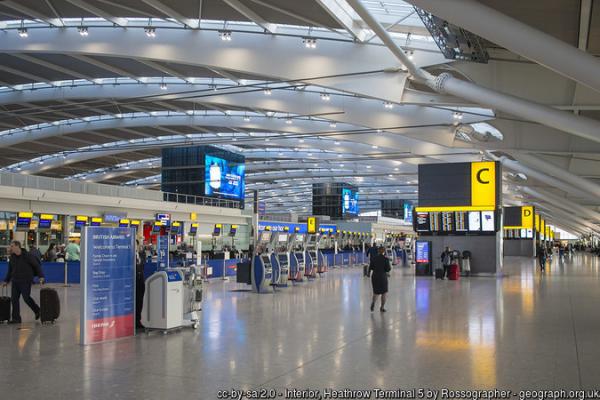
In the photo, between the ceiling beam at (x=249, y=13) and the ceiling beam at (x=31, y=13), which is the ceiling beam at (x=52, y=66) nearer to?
the ceiling beam at (x=31, y=13)

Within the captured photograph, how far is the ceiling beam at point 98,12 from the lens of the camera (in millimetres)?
17812

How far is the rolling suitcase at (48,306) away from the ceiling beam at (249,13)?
9.09 metres

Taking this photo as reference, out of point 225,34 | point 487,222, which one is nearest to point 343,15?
point 225,34

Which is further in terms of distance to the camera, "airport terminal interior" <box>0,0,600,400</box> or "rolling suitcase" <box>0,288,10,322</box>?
"rolling suitcase" <box>0,288,10,322</box>

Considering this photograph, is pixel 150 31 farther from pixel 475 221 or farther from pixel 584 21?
pixel 475 221

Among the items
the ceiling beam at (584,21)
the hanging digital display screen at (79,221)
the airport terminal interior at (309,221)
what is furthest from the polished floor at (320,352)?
the hanging digital display screen at (79,221)

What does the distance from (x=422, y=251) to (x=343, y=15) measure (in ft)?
44.1

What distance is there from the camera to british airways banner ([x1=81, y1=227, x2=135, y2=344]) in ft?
30.7

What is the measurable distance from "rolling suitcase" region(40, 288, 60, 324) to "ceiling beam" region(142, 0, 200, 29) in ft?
29.0

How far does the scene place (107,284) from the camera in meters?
9.77

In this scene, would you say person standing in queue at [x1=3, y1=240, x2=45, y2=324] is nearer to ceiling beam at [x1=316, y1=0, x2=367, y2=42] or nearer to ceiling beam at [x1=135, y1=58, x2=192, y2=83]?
ceiling beam at [x1=316, y1=0, x2=367, y2=42]

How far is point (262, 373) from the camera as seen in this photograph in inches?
277

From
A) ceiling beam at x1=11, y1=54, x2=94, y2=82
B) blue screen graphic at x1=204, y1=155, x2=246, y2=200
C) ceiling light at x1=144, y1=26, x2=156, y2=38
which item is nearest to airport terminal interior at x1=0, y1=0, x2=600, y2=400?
ceiling beam at x1=11, y1=54, x2=94, y2=82

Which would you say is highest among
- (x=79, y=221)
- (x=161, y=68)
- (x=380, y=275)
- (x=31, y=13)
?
(x=31, y=13)
